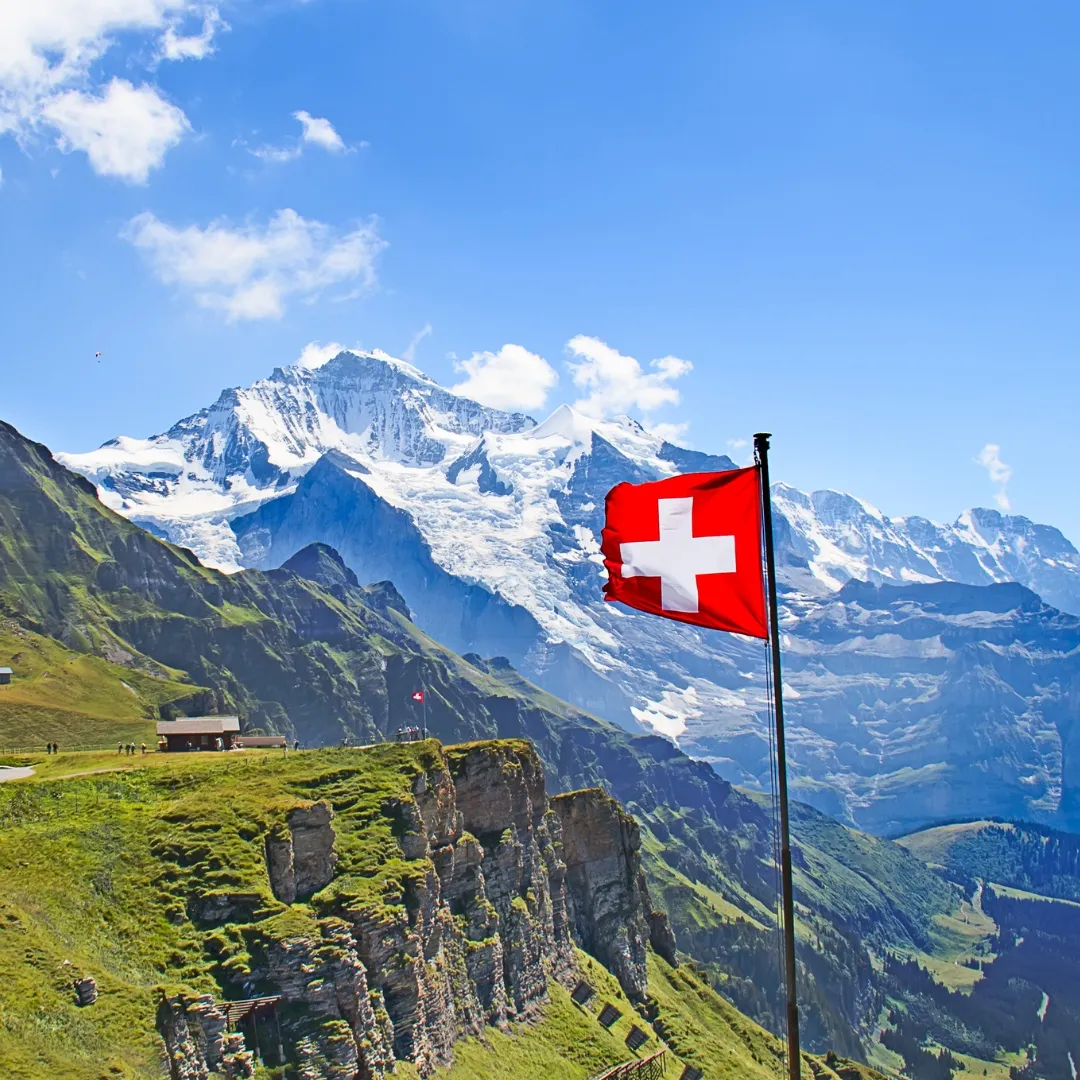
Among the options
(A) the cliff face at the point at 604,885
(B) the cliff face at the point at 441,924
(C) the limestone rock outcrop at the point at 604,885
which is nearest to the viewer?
(B) the cliff face at the point at 441,924

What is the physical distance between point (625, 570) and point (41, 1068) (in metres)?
48.1

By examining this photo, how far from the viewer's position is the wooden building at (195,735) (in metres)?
167

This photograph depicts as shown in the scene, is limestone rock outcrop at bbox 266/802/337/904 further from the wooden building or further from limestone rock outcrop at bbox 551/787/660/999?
limestone rock outcrop at bbox 551/787/660/999

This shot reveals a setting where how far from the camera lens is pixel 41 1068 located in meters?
65.6

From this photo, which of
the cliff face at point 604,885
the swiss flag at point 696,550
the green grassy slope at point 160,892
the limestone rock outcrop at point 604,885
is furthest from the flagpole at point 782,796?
the limestone rock outcrop at point 604,885

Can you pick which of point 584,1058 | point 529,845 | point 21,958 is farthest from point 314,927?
point 529,845

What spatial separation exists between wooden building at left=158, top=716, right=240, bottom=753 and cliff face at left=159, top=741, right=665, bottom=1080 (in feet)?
124

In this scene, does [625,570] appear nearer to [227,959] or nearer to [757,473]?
[757,473]

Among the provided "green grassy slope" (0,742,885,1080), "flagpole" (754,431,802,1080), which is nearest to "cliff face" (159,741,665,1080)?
"green grassy slope" (0,742,885,1080)

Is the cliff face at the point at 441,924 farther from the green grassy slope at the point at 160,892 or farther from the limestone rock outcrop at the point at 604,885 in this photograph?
the green grassy slope at the point at 160,892

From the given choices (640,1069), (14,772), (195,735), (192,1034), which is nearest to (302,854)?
(192,1034)

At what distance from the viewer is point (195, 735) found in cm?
16912

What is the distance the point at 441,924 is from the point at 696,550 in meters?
95.9

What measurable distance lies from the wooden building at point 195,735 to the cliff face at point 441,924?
37861 mm
